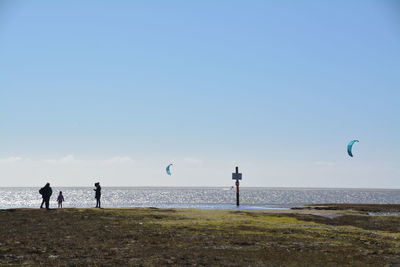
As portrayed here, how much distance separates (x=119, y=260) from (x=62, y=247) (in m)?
3.91

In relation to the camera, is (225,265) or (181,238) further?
(181,238)

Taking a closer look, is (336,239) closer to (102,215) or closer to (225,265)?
(225,265)

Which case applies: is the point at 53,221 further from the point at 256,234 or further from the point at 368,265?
the point at 368,265

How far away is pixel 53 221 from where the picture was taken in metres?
28.4

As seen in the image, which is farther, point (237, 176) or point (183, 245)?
point (237, 176)

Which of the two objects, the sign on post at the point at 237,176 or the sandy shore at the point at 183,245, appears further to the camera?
the sign on post at the point at 237,176

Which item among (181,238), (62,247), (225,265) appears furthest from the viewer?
(181,238)

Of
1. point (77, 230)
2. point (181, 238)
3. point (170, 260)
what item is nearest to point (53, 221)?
point (77, 230)

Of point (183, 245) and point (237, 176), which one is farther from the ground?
point (237, 176)

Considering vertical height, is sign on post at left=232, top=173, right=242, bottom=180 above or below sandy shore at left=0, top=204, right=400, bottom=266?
above

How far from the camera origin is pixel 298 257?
1655cm

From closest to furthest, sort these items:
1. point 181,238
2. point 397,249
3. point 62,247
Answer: point 62,247, point 397,249, point 181,238

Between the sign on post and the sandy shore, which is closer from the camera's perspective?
the sandy shore

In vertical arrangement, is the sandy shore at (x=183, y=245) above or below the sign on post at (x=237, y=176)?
below
